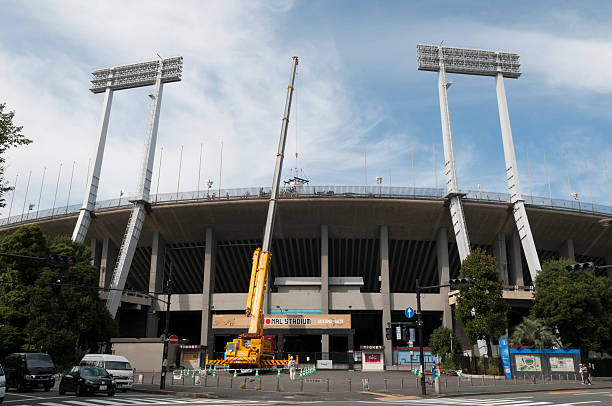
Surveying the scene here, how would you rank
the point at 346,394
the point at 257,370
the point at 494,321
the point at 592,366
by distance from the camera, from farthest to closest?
the point at 592,366 < the point at 494,321 < the point at 257,370 < the point at 346,394

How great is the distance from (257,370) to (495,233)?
36791mm

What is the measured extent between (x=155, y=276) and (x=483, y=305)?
3765cm

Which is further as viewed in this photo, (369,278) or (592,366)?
(369,278)

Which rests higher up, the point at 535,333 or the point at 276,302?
the point at 276,302

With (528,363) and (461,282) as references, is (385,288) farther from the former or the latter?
(461,282)

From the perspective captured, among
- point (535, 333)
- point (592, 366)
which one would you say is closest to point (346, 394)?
point (535, 333)

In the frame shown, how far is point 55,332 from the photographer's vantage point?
37.3 m

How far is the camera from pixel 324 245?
190ft

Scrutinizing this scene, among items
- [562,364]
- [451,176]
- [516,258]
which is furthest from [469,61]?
[562,364]

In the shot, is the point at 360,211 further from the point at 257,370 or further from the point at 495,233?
the point at 257,370

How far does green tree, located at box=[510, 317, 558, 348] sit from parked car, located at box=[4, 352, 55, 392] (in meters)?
35.6

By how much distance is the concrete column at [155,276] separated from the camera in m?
57.2

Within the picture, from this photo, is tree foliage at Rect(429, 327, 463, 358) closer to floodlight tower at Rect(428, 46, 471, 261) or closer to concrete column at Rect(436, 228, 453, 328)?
concrete column at Rect(436, 228, 453, 328)

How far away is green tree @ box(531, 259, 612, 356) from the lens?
42062 mm
